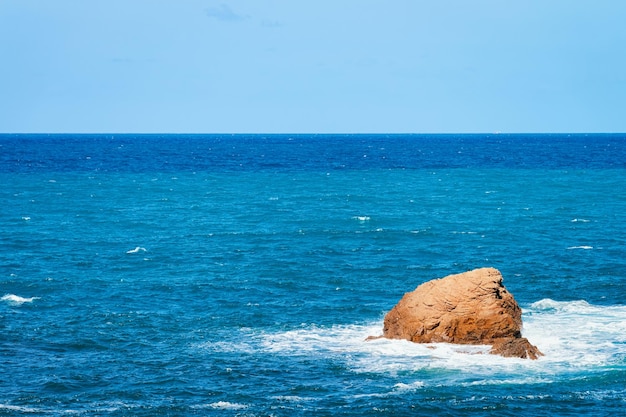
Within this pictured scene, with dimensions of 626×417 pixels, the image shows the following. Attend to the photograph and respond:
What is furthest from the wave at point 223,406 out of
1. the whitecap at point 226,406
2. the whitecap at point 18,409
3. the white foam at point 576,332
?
the white foam at point 576,332

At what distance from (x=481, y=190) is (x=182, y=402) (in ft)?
341

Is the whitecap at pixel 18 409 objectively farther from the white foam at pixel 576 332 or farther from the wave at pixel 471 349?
the white foam at pixel 576 332

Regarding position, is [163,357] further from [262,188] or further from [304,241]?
[262,188]

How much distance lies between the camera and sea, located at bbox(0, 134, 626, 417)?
40688mm

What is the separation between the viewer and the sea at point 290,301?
40688 millimetres

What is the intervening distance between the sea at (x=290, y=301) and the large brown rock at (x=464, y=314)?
0.94m

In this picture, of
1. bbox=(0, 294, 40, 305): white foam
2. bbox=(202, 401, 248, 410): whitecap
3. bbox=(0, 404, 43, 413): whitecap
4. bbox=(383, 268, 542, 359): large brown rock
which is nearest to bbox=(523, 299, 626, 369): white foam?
bbox=(383, 268, 542, 359): large brown rock

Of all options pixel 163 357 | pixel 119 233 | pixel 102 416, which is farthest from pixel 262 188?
pixel 102 416

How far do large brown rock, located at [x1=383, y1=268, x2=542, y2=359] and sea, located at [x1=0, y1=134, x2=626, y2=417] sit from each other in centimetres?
94

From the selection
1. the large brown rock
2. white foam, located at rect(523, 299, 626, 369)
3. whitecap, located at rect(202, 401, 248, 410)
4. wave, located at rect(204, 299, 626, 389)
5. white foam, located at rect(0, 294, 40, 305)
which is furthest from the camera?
white foam, located at rect(0, 294, 40, 305)

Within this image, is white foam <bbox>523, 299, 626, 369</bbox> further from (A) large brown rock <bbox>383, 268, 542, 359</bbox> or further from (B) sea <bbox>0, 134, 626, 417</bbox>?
(A) large brown rock <bbox>383, 268, 542, 359</bbox>

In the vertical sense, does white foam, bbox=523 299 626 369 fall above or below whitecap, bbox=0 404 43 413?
above

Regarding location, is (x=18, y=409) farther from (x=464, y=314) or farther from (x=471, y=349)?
(x=464, y=314)

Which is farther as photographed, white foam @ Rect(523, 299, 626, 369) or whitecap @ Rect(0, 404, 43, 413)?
white foam @ Rect(523, 299, 626, 369)
